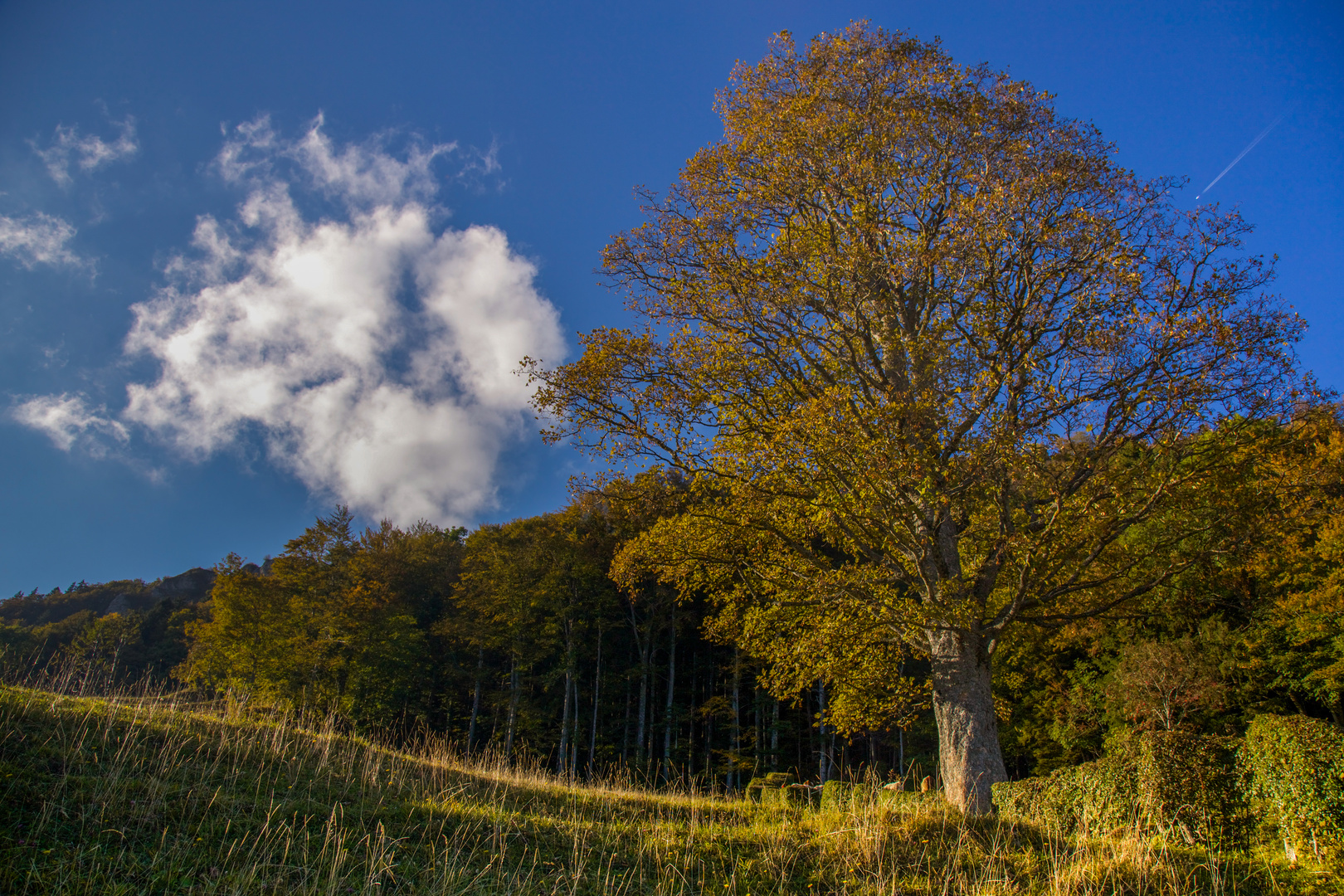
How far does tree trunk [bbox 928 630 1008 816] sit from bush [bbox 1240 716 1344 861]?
2.58 meters

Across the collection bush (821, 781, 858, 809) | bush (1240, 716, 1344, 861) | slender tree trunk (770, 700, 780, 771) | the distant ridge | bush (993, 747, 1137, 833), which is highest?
the distant ridge

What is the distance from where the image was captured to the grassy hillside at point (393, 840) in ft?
12.9

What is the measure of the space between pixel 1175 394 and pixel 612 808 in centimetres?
840

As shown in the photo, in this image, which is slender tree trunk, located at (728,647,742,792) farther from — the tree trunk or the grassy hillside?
the grassy hillside

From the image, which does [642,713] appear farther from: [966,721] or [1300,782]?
[1300,782]

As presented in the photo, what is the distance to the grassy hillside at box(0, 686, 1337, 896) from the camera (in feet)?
12.9

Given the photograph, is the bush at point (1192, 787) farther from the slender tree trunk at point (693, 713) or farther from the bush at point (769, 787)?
the slender tree trunk at point (693, 713)

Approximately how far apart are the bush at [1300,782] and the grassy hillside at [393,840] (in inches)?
19.0

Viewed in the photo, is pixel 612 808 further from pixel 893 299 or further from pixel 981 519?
pixel 893 299

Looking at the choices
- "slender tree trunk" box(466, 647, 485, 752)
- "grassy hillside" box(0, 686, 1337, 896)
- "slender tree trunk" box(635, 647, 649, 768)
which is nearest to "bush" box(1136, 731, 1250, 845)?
"grassy hillside" box(0, 686, 1337, 896)

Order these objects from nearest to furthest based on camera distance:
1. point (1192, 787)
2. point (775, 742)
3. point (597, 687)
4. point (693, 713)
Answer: point (1192, 787)
point (775, 742)
point (693, 713)
point (597, 687)

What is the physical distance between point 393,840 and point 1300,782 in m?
8.70

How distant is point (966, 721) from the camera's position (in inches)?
319

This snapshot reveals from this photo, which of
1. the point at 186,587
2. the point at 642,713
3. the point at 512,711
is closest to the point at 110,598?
the point at 186,587
